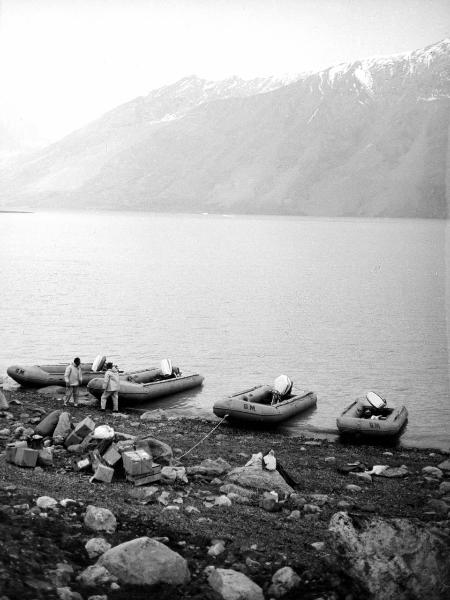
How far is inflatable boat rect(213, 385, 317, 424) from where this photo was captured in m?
19.3

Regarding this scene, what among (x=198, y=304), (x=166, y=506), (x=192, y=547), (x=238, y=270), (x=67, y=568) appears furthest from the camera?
(x=238, y=270)

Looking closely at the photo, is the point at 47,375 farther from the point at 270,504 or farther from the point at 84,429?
the point at 270,504

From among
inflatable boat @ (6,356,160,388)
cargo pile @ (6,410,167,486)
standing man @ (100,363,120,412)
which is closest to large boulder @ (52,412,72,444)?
cargo pile @ (6,410,167,486)

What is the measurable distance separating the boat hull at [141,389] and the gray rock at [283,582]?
1245cm

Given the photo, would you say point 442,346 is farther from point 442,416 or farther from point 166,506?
point 166,506

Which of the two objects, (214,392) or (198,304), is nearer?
(214,392)

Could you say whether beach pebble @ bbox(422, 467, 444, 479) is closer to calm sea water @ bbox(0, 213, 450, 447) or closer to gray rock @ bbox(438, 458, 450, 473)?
gray rock @ bbox(438, 458, 450, 473)

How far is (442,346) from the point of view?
117 feet

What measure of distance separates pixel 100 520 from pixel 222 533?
163 centimetres

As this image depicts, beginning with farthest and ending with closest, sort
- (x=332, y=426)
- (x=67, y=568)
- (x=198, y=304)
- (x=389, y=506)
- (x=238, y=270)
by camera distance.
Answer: (x=238, y=270), (x=198, y=304), (x=332, y=426), (x=389, y=506), (x=67, y=568)

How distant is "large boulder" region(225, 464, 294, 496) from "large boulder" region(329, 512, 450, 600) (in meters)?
3.56

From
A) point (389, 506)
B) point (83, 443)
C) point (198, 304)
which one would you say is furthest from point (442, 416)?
point (198, 304)

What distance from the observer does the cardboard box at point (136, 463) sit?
1171 cm

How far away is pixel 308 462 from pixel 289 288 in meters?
44.9
